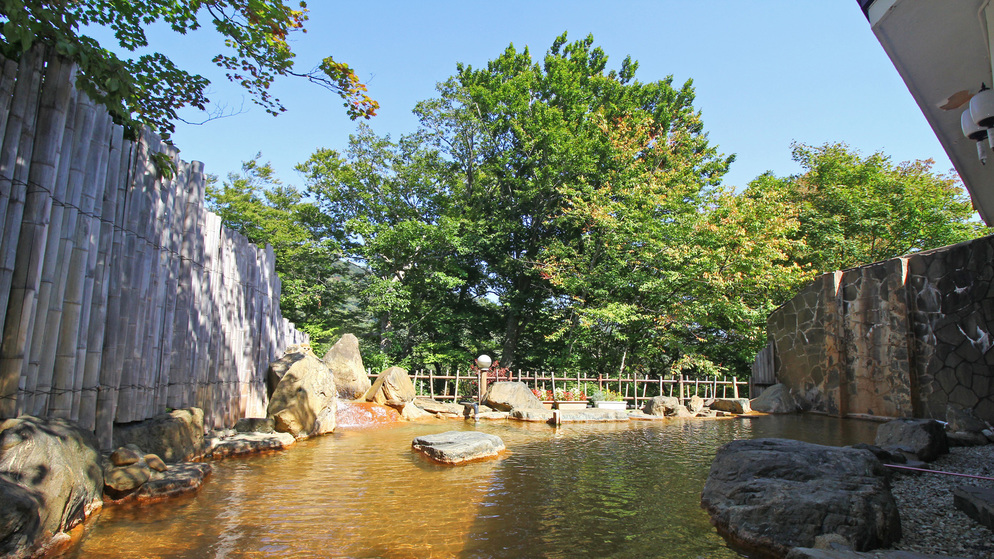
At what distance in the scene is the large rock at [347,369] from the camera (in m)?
12.5

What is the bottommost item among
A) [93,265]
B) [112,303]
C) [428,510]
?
[428,510]

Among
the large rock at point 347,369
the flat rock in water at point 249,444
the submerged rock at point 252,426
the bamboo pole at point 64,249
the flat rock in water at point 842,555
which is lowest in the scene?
the flat rock in water at point 249,444


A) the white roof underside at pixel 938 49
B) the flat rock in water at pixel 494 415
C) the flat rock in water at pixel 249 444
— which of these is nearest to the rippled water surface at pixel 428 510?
the flat rock in water at pixel 249 444

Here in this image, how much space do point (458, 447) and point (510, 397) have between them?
6.18m

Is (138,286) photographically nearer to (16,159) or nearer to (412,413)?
(16,159)

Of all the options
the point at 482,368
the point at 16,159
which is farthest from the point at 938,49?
the point at 482,368

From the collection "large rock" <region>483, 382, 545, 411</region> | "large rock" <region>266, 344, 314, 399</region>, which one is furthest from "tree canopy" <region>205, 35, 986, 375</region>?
"large rock" <region>266, 344, 314, 399</region>

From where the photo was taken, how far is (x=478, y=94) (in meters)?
19.3

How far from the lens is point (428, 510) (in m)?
4.45

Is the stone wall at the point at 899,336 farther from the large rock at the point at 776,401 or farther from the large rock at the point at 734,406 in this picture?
the large rock at the point at 734,406

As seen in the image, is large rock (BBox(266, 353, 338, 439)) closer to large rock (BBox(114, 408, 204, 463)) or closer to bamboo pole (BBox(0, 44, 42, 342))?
large rock (BBox(114, 408, 204, 463))

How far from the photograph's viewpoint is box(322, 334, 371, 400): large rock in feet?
41.1

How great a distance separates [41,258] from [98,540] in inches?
85.6

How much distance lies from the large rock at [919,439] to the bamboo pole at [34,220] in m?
8.69
